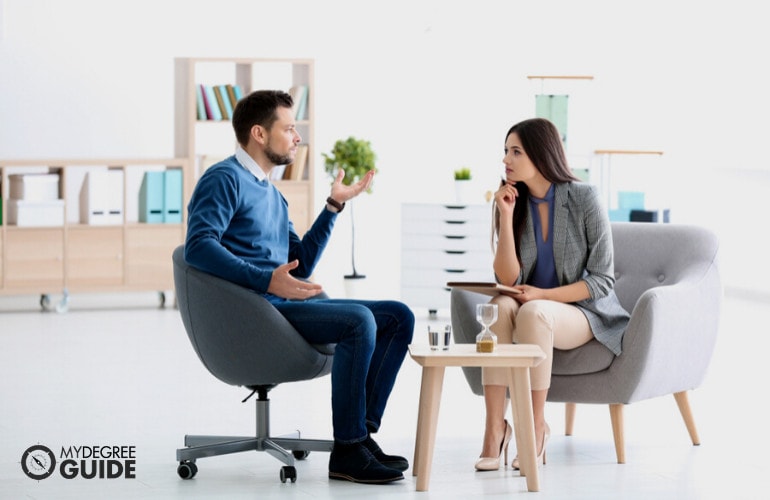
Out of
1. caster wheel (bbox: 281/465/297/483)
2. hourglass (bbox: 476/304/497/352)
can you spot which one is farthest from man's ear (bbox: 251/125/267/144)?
caster wheel (bbox: 281/465/297/483)

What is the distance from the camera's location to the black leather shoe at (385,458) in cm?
360

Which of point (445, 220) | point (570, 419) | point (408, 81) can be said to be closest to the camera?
point (570, 419)

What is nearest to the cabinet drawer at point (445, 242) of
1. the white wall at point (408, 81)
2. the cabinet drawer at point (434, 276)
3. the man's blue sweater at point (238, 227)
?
the cabinet drawer at point (434, 276)

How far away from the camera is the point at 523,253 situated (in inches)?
158

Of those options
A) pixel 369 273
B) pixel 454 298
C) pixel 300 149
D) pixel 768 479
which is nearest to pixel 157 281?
pixel 300 149

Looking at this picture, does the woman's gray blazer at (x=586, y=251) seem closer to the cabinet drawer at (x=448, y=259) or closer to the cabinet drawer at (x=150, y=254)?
the cabinet drawer at (x=448, y=259)

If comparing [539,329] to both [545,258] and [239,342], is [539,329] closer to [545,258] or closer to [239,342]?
[545,258]

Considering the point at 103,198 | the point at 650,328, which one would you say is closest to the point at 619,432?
the point at 650,328

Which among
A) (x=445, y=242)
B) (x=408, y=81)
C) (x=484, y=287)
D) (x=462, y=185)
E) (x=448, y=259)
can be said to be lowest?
(x=448, y=259)

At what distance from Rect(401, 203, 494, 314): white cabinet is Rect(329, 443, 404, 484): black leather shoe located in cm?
379

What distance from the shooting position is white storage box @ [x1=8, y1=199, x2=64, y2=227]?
7641mm

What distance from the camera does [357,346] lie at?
353cm

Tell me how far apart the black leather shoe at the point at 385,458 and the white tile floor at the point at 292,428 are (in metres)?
0.06

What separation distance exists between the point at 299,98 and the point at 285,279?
471cm
